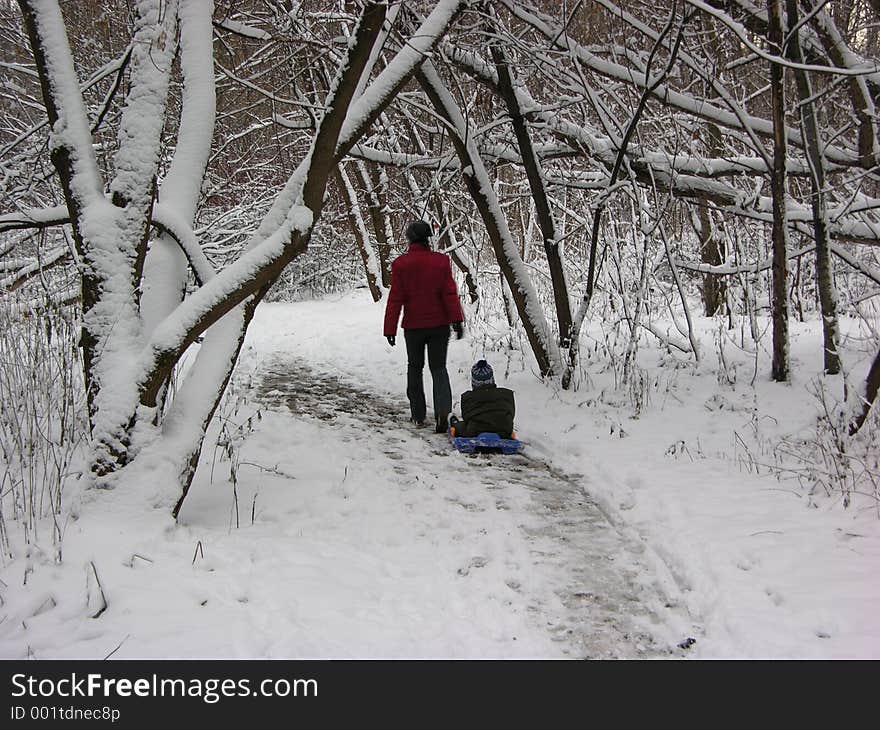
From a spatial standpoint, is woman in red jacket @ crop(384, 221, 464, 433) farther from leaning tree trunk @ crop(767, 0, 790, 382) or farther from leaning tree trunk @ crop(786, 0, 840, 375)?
leaning tree trunk @ crop(786, 0, 840, 375)

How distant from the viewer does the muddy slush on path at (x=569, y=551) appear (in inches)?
111

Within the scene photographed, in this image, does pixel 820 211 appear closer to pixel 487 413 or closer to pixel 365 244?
pixel 487 413

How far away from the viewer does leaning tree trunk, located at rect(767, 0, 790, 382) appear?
19.1ft

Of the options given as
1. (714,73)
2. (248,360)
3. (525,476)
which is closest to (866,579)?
(525,476)

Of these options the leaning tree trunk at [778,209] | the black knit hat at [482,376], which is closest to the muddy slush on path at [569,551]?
the black knit hat at [482,376]

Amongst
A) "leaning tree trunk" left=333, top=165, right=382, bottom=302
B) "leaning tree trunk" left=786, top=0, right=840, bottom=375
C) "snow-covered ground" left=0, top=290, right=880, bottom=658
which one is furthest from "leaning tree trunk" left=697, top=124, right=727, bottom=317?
"leaning tree trunk" left=333, top=165, right=382, bottom=302

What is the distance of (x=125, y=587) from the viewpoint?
9.07ft

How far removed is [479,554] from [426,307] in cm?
349

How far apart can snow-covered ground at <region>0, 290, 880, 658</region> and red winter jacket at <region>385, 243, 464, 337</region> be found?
122 centimetres

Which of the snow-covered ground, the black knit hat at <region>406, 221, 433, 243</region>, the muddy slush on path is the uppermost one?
the black knit hat at <region>406, 221, 433, 243</region>

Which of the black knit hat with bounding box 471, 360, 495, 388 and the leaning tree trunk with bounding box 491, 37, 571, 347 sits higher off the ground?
the leaning tree trunk with bounding box 491, 37, 571, 347

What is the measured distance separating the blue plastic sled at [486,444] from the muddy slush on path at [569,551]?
3.4 inches
